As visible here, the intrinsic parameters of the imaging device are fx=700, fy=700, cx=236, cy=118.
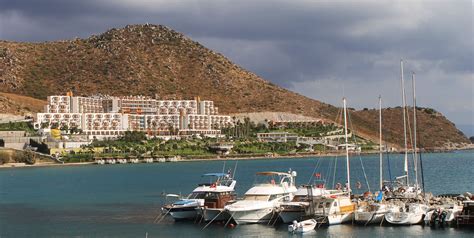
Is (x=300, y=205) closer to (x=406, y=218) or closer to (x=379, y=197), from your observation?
(x=379, y=197)

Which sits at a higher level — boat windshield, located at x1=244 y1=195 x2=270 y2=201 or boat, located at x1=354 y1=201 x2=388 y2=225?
boat windshield, located at x1=244 y1=195 x2=270 y2=201

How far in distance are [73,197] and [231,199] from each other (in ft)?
99.3

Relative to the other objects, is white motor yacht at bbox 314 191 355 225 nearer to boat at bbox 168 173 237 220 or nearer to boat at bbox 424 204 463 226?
boat at bbox 424 204 463 226

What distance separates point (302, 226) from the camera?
46.7 meters

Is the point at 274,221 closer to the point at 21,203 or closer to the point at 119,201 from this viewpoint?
the point at 119,201

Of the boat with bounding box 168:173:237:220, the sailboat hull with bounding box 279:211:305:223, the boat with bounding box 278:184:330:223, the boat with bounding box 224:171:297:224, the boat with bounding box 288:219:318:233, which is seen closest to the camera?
the boat with bounding box 288:219:318:233

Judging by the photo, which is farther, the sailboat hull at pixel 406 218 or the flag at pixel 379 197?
the flag at pixel 379 197

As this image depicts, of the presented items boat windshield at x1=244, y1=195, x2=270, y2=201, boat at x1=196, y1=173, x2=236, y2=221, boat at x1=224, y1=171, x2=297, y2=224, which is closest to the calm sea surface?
boat at x1=224, y1=171, x2=297, y2=224

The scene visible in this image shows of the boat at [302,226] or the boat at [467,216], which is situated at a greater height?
the boat at [467,216]

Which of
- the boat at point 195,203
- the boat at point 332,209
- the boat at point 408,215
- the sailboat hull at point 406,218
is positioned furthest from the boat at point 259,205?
the sailboat hull at point 406,218

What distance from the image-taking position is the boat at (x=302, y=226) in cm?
4659

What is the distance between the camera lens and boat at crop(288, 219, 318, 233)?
46594 millimetres

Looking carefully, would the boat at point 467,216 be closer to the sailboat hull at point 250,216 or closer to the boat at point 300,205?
the boat at point 300,205

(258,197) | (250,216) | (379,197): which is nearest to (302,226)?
(250,216)
